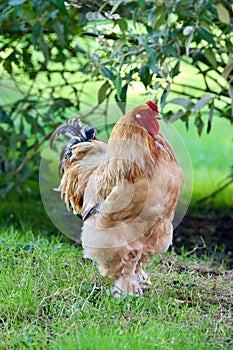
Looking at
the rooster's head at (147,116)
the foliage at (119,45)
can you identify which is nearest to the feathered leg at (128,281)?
the rooster's head at (147,116)

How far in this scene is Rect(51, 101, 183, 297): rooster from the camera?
3738mm

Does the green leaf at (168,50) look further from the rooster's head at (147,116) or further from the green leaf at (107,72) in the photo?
the rooster's head at (147,116)

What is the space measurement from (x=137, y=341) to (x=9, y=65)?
2.97 metres

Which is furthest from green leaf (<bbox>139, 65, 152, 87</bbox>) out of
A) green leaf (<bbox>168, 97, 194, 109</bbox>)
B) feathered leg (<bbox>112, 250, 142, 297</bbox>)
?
feathered leg (<bbox>112, 250, 142, 297</bbox>)

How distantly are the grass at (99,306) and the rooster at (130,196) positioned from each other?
0.22 metres

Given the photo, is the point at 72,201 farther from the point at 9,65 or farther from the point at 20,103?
the point at 20,103

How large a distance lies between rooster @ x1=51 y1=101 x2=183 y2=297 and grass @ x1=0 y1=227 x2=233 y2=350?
219 mm

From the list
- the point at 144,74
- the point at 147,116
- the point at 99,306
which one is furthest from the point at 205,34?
the point at 99,306

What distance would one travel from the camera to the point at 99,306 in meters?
3.90

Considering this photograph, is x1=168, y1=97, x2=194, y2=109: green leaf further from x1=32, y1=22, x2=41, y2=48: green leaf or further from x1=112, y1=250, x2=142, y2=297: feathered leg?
x1=112, y1=250, x2=142, y2=297: feathered leg

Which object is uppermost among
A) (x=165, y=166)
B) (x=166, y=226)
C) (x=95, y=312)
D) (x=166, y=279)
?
(x=165, y=166)

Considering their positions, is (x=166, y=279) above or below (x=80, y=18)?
below

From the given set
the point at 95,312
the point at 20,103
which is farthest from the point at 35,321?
the point at 20,103

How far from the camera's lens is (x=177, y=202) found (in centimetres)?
404
